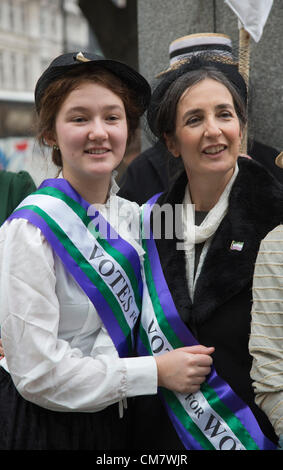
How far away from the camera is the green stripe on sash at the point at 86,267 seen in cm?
196

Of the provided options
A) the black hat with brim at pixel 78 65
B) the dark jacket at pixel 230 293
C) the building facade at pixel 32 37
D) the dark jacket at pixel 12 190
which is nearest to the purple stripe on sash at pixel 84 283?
the dark jacket at pixel 230 293

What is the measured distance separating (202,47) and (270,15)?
572mm

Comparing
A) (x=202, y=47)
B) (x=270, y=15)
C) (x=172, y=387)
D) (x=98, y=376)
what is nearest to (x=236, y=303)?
(x=172, y=387)

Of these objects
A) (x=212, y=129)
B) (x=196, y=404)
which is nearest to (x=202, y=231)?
(x=212, y=129)

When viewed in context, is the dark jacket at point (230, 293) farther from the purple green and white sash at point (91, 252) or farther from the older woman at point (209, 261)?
the purple green and white sash at point (91, 252)

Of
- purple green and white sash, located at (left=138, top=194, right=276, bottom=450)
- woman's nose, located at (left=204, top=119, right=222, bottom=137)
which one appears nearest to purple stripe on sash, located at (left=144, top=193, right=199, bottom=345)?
purple green and white sash, located at (left=138, top=194, right=276, bottom=450)

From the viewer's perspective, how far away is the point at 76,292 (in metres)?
2.00

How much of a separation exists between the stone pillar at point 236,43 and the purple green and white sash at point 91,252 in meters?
1.22

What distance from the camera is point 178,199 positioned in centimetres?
244

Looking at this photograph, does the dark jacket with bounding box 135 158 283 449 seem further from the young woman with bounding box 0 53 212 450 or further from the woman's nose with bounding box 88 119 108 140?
the woman's nose with bounding box 88 119 108 140

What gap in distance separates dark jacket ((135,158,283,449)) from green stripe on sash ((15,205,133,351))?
0.73ft

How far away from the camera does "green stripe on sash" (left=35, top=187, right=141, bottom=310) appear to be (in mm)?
2084

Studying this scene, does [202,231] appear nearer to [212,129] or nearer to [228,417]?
[212,129]

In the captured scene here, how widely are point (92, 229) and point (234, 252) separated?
0.54 m
